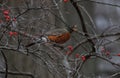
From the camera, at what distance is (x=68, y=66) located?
156 inches

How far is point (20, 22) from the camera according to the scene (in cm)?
467

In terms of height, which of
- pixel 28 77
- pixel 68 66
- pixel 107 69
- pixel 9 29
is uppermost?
pixel 9 29

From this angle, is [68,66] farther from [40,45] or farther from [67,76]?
[40,45]

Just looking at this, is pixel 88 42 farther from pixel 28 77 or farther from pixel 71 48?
pixel 28 77

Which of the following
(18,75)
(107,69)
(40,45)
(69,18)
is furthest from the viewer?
(107,69)

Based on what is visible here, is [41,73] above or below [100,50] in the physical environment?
below

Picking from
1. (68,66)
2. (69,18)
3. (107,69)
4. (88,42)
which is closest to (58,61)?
(68,66)

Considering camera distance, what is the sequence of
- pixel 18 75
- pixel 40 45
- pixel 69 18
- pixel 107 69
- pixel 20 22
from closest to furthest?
pixel 40 45, pixel 20 22, pixel 18 75, pixel 69 18, pixel 107 69

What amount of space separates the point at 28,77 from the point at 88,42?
82 centimetres

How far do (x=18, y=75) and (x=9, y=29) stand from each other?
45.3 inches

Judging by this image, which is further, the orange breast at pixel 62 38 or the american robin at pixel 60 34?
the orange breast at pixel 62 38

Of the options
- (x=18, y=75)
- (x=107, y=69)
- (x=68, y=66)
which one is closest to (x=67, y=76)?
(x=68, y=66)

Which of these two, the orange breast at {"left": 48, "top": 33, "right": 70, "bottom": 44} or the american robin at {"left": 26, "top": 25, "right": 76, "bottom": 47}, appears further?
the orange breast at {"left": 48, "top": 33, "right": 70, "bottom": 44}

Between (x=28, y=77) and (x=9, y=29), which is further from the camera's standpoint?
(x=28, y=77)
